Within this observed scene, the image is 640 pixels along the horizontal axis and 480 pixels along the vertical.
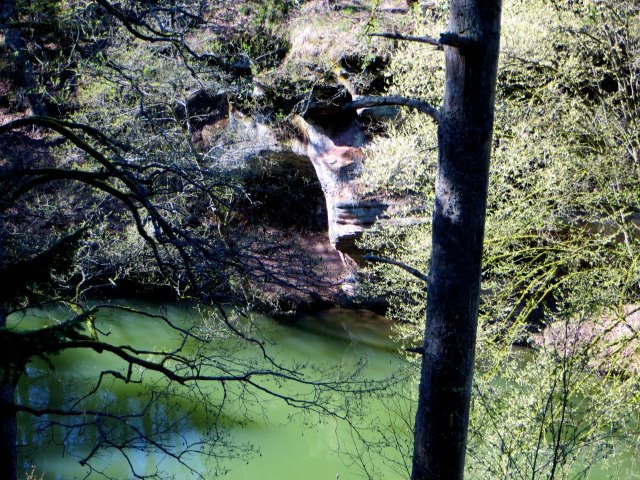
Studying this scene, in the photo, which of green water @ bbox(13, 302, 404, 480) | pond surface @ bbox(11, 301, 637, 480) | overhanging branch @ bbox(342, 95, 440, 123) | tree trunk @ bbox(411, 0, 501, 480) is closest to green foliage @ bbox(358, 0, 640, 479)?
pond surface @ bbox(11, 301, 637, 480)

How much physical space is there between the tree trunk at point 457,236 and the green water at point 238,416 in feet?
9.93

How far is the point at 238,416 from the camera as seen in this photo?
30.1ft

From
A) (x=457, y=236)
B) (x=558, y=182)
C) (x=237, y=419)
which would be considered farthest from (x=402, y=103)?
(x=237, y=419)

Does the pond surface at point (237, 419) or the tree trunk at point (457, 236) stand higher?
the tree trunk at point (457, 236)

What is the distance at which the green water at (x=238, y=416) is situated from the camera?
26.5 feet

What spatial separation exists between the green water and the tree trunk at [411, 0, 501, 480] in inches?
→ 119

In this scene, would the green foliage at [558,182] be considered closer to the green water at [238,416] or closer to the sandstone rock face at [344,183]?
the green water at [238,416]

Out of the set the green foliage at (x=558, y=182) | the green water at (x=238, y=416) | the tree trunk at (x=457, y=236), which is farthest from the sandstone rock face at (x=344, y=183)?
the tree trunk at (x=457, y=236)

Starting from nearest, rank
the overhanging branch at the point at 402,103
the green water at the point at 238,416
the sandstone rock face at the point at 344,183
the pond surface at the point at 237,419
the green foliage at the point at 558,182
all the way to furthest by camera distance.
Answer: the overhanging branch at the point at 402,103
the green foliage at the point at 558,182
the pond surface at the point at 237,419
the green water at the point at 238,416
the sandstone rock face at the point at 344,183

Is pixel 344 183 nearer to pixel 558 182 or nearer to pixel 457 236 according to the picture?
pixel 558 182

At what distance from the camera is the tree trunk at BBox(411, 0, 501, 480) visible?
3105 mm

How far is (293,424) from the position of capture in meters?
9.54

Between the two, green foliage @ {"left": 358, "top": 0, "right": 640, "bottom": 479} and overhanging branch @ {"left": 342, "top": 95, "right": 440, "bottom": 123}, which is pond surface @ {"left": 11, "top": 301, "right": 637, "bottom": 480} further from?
overhanging branch @ {"left": 342, "top": 95, "right": 440, "bottom": 123}

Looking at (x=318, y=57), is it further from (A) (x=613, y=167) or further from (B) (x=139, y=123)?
(A) (x=613, y=167)
